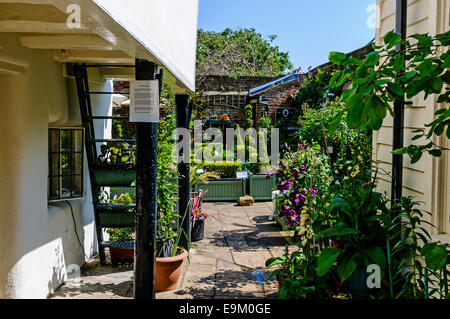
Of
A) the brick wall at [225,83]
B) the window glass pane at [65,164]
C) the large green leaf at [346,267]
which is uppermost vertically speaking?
the brick wall at [225,83]

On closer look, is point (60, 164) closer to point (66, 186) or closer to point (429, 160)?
point (66, 186)

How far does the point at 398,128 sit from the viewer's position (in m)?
3.29

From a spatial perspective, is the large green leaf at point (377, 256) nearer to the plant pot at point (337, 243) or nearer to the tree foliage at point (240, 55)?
the plant pot at point (337, 243)

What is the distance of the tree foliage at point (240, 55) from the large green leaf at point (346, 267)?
1147cm

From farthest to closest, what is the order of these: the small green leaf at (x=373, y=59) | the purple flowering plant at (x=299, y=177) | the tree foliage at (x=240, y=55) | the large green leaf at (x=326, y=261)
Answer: the tree foliage at (x=240, y=55)
the purple flowering plant at (x=299, y=177)
the large green leaf at (x=326, y=261)
the small green leaf at (x=373, y=59)

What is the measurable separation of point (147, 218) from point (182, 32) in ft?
7.65

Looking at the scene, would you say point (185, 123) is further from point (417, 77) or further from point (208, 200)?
point (208, 200)

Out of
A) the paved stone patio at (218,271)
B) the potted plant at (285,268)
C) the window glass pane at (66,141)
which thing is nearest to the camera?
the potted plant at (285,268)

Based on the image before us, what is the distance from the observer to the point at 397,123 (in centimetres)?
329

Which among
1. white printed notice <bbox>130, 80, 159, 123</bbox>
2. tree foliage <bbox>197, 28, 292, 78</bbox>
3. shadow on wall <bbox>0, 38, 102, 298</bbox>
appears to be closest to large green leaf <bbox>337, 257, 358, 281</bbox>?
white printed notice <bbox>130, 80, 159, 123</bbox>

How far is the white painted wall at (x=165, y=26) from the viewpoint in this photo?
242cm

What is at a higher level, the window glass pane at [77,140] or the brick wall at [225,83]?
the brick wall at [225,83]

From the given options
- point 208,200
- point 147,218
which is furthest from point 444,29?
point 208,200

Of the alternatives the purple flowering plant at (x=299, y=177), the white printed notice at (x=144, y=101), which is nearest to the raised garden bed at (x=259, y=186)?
the purple flowering plant at (x=299, y=177)
